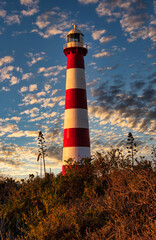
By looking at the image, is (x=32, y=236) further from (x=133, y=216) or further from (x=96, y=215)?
(x=133, y=216)

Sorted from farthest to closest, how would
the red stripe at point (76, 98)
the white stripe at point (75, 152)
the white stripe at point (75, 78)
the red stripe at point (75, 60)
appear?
the red stripe at point (75, 60) → the white stripe at point (75, 78) → the red stripe at point (76, 98) → the white stripe at point (75, 152)

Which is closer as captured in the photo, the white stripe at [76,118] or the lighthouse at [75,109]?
the lighthouse at [75,109]

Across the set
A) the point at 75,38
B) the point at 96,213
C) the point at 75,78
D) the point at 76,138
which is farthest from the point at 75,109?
the point at 96,213

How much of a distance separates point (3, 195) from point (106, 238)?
881 cm

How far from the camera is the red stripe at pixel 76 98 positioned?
2277 cm

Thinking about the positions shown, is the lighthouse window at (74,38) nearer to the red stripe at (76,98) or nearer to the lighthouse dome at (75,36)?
the lighthouse dome at (75,36)

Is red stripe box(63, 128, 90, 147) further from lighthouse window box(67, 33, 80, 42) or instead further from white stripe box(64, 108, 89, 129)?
lighthouse window box(67, 33, 80, 42)

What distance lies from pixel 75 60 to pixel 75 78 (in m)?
2.02

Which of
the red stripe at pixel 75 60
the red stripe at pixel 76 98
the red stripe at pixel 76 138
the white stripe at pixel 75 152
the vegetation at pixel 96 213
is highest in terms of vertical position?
the red stripe at pixel 75 60

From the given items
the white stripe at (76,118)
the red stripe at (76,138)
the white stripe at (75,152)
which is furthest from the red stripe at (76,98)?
the white stripe at (75,152)

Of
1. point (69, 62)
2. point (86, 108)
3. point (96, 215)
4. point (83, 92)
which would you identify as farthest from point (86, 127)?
point (96, 215)

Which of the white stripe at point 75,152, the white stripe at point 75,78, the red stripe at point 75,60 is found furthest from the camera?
the red stripe at point 75,60

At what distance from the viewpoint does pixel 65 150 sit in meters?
22.3

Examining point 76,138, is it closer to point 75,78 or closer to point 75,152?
point 75,152
